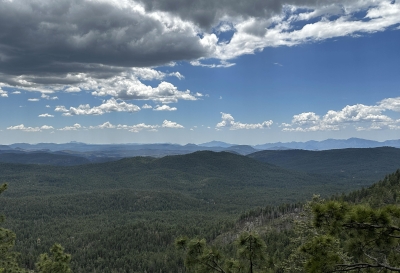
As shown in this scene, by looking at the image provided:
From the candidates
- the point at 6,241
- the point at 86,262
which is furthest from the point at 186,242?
the point at 86,262

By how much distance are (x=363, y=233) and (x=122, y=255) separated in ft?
678

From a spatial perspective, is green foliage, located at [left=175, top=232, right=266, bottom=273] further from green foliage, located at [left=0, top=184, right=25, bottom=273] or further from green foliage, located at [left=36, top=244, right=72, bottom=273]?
green foliage, located at [left=0, top=184, right=25, bottom=273]

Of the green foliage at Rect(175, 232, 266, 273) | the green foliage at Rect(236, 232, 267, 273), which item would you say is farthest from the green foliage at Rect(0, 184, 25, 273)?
the green foliage at Rect(236, 232, 267, 273)

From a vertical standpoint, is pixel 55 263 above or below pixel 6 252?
below

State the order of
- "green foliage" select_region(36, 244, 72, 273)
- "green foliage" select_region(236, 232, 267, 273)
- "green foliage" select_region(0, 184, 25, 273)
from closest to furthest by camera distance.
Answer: "green foliage" select_region(236, 232, 267, 273) → "green foliage" select_region(36, 244, 72, 273) → "green foliage" select_region(0, 184, 25, 273)

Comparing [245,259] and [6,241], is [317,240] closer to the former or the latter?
[245,259]

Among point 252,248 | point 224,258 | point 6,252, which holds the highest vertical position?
point 252,248

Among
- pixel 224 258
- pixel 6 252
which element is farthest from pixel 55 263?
pixel 224 258

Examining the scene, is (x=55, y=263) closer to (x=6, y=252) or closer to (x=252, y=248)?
(x=6, y=252)

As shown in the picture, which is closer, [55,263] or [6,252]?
[55,263]

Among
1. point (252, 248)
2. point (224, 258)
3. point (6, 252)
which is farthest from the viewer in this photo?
point (6, 252)

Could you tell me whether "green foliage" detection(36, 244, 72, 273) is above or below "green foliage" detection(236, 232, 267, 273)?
below

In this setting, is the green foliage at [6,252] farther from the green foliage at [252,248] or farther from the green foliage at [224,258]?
the green foliage at [252,248]

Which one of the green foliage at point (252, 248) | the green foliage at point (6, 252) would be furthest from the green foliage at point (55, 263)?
the green foliage at point (252, 248)
